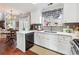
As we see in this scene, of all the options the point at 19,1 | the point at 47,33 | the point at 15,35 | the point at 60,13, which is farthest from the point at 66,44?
the point at 19,1

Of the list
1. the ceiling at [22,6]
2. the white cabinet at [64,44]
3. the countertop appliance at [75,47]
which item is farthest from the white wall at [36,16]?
the countertop appliance at [75,47]

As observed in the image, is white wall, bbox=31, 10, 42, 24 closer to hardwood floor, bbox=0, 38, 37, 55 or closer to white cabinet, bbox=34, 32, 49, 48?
white cabinet, bbox=34, 32, 49, 48

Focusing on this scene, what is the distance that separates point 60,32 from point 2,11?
38.9 inches

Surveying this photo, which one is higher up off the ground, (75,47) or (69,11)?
(69,11)

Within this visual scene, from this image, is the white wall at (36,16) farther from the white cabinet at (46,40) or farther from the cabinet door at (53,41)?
the cabinet door at (53,41)

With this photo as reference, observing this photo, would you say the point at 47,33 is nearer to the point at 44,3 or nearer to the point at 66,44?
the point at 66,44

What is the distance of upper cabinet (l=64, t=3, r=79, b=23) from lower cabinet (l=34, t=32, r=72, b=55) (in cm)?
29

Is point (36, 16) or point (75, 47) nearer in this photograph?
point (75, 47)

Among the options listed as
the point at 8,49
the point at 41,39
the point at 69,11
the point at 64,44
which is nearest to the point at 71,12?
the point at 69,11

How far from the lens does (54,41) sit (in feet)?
6.63

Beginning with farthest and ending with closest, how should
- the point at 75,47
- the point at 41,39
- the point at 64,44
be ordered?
the point at 41,39
the point at 64,44
the point at 75,47

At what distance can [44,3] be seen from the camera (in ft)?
6.62

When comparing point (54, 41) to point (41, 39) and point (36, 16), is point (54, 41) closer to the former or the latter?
point (41, 39)

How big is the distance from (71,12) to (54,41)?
1.79ft
